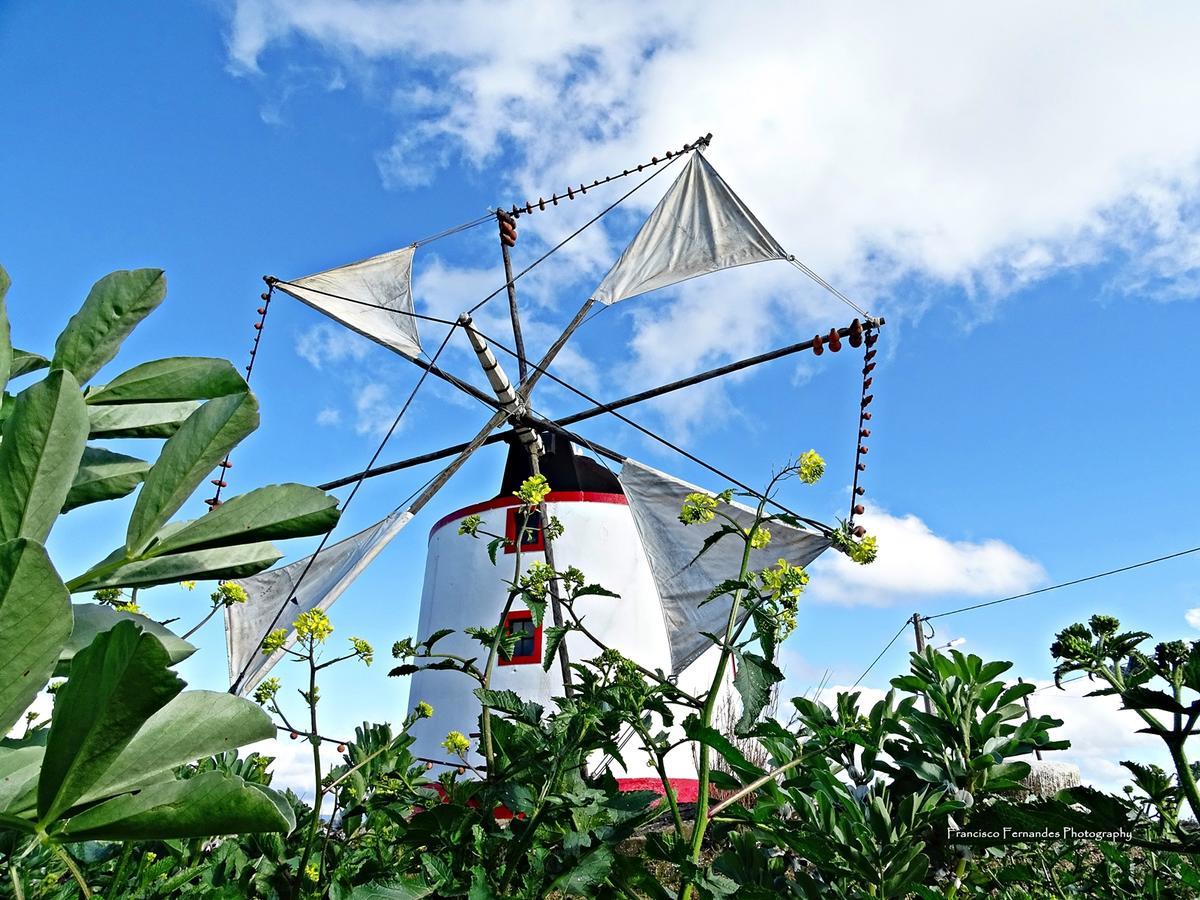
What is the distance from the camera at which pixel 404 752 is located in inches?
73.1

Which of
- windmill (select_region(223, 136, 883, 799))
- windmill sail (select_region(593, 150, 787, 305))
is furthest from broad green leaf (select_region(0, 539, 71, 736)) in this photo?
windmill sail (select_region(593, 150, 787, 305))

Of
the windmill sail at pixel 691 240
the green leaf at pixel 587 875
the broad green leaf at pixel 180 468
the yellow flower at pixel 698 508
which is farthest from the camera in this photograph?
the windmill sail at pixel 691 240

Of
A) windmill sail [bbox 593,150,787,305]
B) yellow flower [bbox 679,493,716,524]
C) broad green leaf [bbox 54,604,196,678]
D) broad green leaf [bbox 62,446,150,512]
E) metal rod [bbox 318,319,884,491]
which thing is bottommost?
broad green leaf [bbox 54,604,196,678]

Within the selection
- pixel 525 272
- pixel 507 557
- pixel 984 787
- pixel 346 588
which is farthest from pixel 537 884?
pixel 525 272

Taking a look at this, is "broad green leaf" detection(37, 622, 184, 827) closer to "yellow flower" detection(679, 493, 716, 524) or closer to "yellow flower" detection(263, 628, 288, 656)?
"yellow flower" detection(263, 628, 288, 656)

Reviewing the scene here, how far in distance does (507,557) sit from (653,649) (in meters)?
2.20

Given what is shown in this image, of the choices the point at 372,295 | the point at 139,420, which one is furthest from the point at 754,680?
the point at 372,295

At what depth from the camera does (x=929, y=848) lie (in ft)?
4.01

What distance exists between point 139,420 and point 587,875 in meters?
0.89

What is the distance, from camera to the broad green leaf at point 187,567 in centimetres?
67

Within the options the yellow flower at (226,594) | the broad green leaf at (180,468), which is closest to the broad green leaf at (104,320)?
the broad green leaf at (180,468)

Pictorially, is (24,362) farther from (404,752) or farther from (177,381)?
(404,752)

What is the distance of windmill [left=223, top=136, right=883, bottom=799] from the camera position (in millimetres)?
10023

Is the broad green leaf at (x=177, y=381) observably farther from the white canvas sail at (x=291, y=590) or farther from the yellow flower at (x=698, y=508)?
the white canvas sail at (x=291, y=590)
